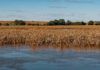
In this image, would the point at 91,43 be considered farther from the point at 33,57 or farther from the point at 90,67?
the point at 90,67

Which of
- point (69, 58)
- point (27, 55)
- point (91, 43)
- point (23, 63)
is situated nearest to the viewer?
point (23, 63)

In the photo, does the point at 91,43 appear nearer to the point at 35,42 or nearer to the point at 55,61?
the point at 35,42

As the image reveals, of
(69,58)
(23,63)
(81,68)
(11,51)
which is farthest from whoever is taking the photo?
(11,51)

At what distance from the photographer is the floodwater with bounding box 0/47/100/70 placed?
37.7 ft

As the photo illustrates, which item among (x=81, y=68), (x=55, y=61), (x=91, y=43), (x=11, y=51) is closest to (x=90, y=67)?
(x=81, y=68)

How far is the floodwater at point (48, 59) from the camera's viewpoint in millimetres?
11477

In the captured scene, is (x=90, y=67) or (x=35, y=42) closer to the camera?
(x=90, y=67)

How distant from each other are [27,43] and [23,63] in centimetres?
702

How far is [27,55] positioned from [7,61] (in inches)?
76.4

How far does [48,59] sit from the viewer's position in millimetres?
13219

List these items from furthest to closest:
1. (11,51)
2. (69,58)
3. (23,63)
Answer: (11,51)
(69,58)
(23,63)

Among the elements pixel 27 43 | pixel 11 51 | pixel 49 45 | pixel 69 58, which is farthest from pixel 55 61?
pixel 27 43

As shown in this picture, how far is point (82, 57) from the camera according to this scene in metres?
13.9

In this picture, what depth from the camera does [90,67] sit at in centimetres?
1146
